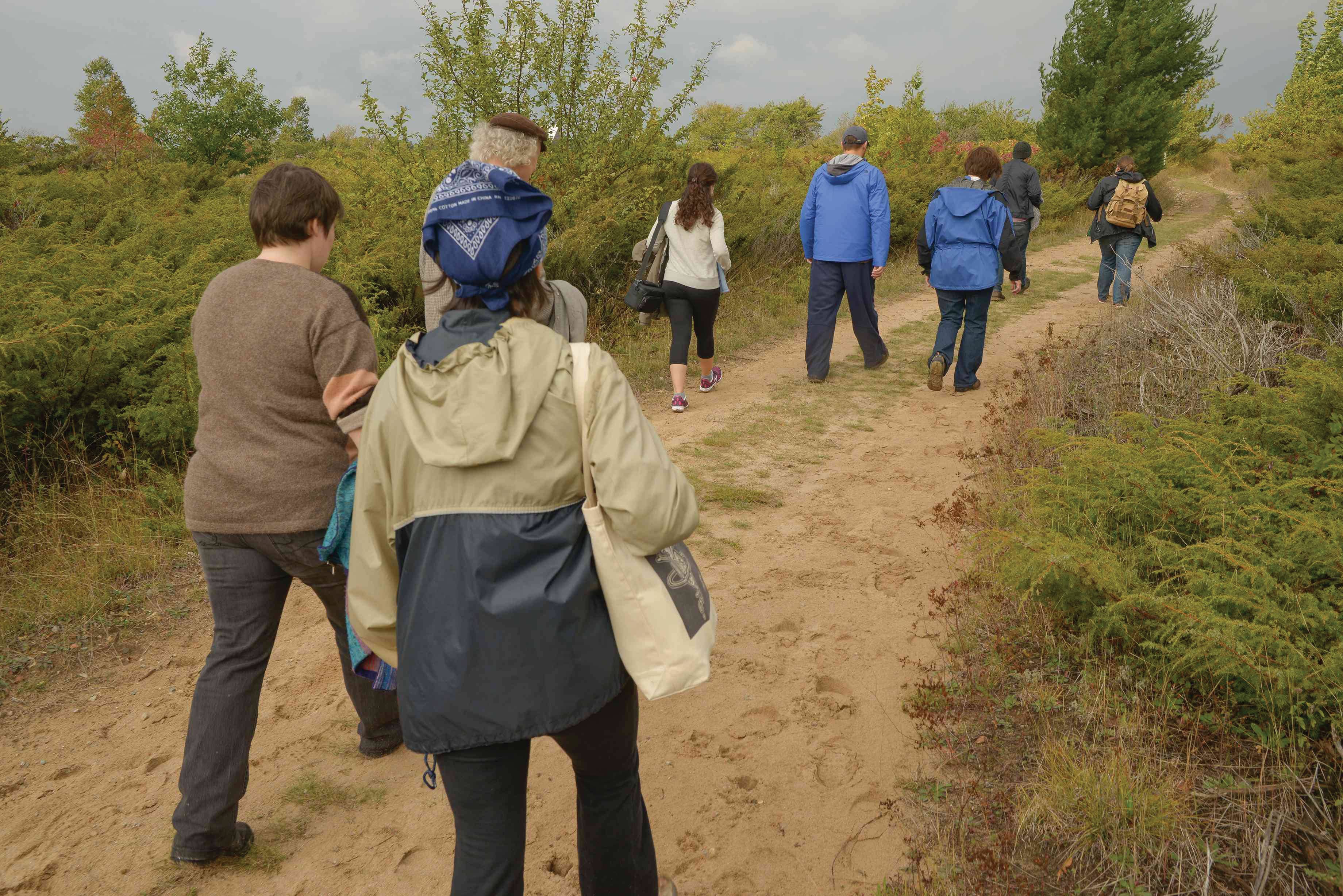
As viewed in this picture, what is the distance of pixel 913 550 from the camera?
15.0 feet

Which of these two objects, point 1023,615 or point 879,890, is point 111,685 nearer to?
point 879,890

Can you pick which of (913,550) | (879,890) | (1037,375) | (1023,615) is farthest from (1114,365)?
(879,890)

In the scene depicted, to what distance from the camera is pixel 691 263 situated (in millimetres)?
6785

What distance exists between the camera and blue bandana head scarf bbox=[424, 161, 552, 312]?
5.48 feet

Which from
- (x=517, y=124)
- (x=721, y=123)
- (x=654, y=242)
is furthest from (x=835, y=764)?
(x=721, y=123)

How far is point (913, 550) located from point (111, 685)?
394 cm

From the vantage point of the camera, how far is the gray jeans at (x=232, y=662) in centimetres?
252

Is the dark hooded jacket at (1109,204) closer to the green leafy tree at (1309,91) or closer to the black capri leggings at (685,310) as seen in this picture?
the black capri leggings at (685,310)

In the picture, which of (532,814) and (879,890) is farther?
(532,814)

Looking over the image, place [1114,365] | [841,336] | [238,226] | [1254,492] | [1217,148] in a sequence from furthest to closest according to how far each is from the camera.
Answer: [1217,148]
[841,336]
[238,226]
[1114,365]
[1254,492]

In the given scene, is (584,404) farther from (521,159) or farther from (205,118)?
(205,118)

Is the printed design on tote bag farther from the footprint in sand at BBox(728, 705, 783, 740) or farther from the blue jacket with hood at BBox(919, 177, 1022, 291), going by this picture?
the blue jacket with hood at BBox(919, 177, 1022, 291)

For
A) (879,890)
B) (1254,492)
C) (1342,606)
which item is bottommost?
(879,890)

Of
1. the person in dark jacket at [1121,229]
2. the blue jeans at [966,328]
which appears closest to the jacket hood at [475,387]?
the blue jeans at [966,328]
